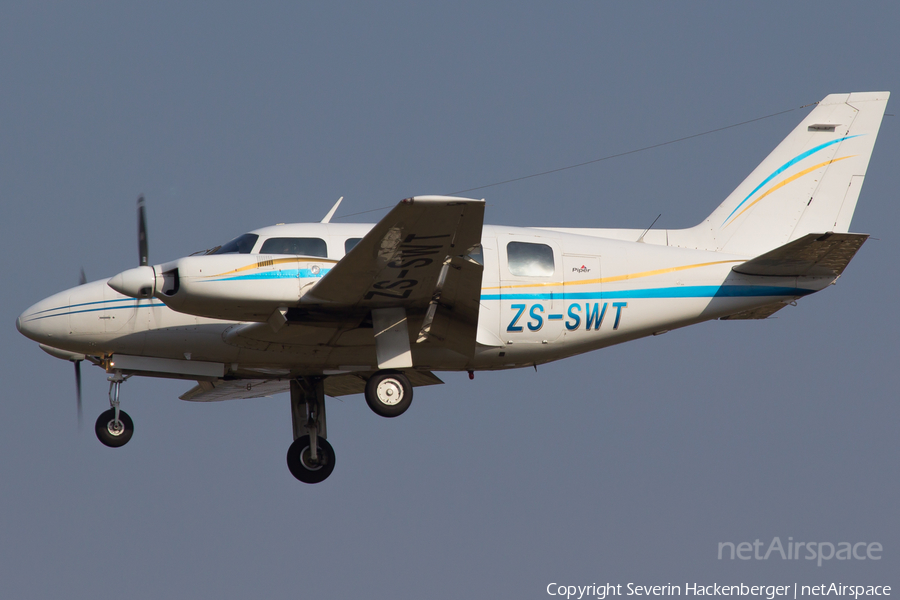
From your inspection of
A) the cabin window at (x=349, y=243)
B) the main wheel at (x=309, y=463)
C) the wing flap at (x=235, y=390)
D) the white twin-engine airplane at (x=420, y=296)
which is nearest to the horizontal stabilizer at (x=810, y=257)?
the white twin-engine airplane at (x=420, y=296)

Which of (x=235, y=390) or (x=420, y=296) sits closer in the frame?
(x=420, y=296)

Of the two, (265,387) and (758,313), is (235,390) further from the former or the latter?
(758,313)

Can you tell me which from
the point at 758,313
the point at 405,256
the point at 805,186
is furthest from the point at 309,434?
the point at 805,186

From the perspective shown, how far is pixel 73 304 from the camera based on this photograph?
1622 centimetres

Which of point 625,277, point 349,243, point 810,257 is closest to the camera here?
point 349,243

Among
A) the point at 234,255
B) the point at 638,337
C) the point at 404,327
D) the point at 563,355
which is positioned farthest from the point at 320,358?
the point at 638,337

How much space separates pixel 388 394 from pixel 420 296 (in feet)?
5.16

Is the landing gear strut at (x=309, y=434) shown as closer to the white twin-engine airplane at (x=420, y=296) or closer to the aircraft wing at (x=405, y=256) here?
the white twin-engine airplane at (x=420, y=296)

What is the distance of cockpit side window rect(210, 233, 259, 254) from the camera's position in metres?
15.3

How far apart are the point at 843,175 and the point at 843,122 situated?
1022 millimetres

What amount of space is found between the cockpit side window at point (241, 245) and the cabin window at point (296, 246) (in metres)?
0.21

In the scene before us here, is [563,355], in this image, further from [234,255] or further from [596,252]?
[234,255]

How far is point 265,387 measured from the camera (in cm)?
1908

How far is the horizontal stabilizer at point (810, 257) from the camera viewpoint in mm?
15609
